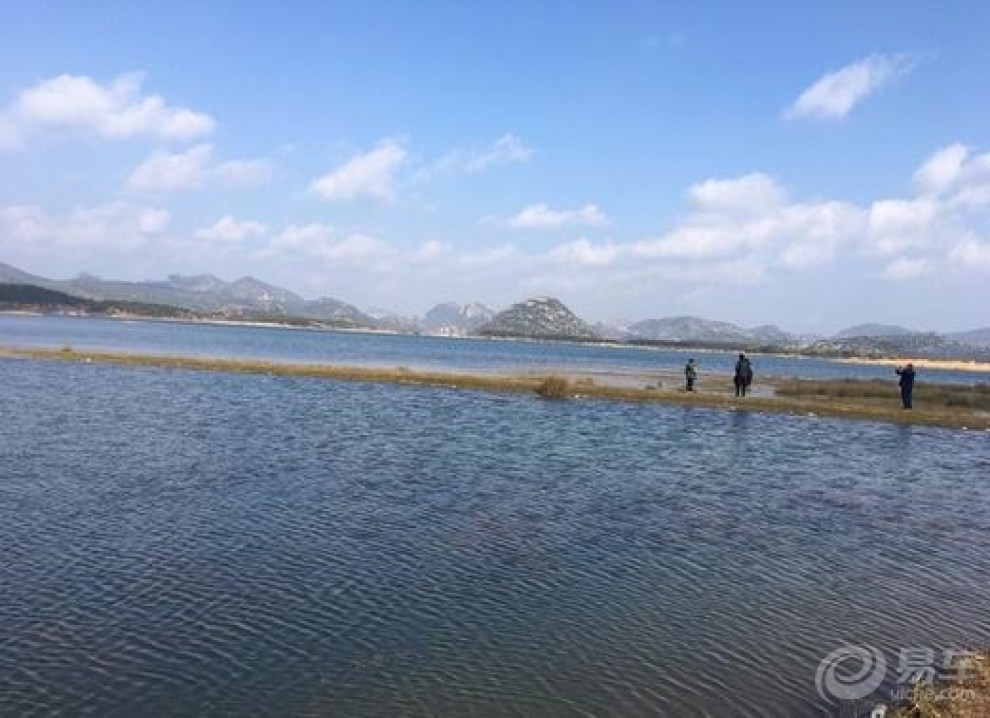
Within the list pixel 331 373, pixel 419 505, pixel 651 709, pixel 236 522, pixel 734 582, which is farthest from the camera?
pixel 331 373

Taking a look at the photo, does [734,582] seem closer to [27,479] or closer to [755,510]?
[755,510]

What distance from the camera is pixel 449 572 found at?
1853 centimetres

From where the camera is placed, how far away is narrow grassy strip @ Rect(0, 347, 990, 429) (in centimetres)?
5938

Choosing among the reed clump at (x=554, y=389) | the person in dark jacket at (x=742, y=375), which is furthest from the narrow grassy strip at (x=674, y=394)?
the person in dark jacket at (x=742, y=375)

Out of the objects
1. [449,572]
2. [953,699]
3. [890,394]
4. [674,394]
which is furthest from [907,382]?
[953,699]

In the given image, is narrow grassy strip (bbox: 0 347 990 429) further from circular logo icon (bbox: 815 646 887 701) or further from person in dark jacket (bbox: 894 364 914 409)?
circular logo icon (bbox: 815 646 887 701)

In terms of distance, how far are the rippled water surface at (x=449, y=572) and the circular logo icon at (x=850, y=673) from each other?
29 centimetres

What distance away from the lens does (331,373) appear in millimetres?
76562

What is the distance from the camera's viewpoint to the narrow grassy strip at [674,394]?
5938 centimetres

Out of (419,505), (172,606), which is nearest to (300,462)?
(419,505)

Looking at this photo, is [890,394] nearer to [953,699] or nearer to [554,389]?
[554,389]

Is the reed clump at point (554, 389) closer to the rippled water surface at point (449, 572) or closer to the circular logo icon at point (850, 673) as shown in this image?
the rippled water surface at point (449, 572)

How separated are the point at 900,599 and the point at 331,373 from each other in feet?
207

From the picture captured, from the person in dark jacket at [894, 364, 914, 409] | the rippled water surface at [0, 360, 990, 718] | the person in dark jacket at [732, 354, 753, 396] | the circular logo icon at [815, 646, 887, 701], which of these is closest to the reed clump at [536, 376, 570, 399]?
the person in dark jacket at [732, 354, 753, 396]
